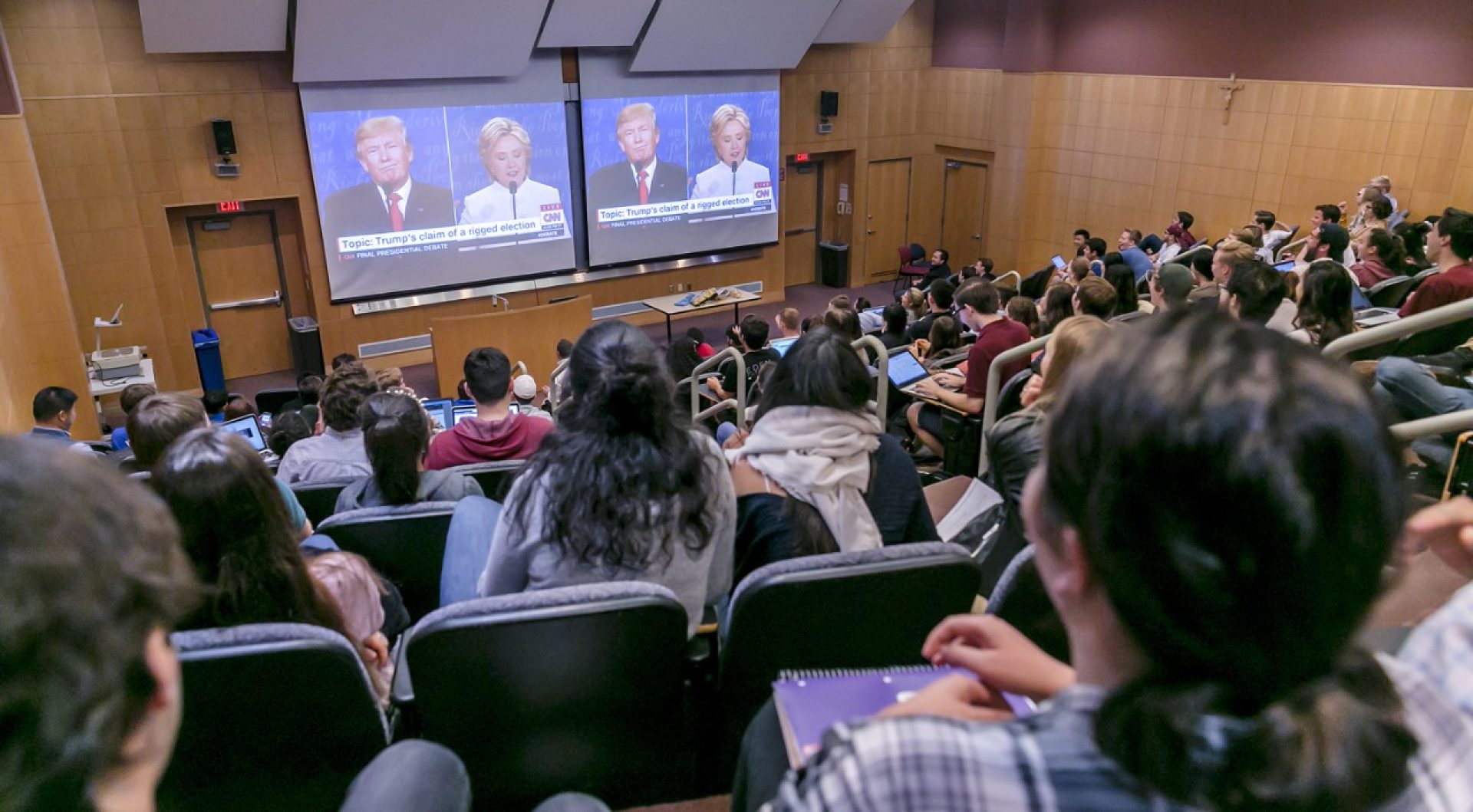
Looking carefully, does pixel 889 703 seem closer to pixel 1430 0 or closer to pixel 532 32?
pixel 532 32

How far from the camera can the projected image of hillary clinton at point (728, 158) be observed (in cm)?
1048

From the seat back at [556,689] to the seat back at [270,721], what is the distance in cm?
12

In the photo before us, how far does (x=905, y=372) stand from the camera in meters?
4.95

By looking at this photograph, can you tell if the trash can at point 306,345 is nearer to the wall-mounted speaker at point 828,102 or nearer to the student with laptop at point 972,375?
the student with laptop at point 972,375

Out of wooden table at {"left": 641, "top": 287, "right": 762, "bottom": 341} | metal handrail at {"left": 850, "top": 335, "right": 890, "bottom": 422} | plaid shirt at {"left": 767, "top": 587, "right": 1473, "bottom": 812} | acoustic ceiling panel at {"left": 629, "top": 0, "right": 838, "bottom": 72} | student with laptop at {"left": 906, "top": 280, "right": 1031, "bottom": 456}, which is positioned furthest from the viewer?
wooden table at {"left": 641, "top": 287, "right": 762, "bottom": 341}

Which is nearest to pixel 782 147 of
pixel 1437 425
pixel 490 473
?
pixel 490 473

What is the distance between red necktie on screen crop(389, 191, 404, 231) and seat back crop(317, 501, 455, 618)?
7110 millimetres

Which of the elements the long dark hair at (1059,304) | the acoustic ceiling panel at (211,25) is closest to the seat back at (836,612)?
the long dark hair at (1059,304)

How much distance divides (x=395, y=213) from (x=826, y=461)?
7.84 meters

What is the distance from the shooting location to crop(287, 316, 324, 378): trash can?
8555 mm

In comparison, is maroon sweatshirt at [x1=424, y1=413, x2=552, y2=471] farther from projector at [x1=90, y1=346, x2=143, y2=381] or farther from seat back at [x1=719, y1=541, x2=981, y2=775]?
projector at [x1=90, y1=346, x2=143, y2=381]

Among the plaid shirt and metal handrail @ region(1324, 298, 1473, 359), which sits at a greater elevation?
the plaid shirt

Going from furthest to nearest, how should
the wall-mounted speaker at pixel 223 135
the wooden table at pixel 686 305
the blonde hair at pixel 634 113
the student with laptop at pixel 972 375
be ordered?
the wooden table at pixel 686 305 → the blonde hair at pixel 634 113 → the wall-mounted speaker at pixel 223 135 → the student with laptop at pixel 972 375

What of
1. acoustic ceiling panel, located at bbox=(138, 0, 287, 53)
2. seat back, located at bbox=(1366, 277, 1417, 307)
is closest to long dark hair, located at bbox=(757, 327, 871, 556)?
seat back, located at bbox=(1366, 277, 1417, 307)
